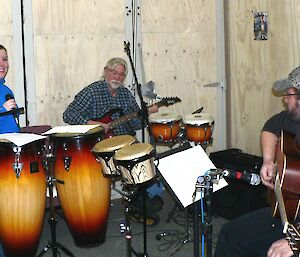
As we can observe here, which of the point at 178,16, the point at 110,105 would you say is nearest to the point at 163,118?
the point at 110,105

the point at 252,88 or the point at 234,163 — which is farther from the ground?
the point at 252,88

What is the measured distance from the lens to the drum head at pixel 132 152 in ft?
10.6

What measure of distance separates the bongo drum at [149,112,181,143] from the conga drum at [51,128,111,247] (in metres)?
0.96

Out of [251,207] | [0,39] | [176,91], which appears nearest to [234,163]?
[251,207]

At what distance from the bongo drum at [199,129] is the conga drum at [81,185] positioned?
1.10 metres

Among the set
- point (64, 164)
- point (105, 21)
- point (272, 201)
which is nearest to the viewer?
point (272, 201)

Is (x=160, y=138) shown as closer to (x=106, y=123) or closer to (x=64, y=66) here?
(x=106, y=123)

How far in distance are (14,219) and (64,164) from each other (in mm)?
523

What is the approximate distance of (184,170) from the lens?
267 cm

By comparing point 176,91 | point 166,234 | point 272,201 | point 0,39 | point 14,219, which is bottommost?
point 166,234

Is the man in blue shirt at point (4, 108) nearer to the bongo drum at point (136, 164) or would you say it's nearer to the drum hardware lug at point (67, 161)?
the drum hardware lug at point (67, 161)

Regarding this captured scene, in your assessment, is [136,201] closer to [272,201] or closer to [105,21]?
[105,21]

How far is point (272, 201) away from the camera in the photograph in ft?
9.78

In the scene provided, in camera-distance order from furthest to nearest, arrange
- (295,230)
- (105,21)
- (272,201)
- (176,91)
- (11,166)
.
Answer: (176,91)
(105,21)
(11,166)
(272,201)
(295,230)
